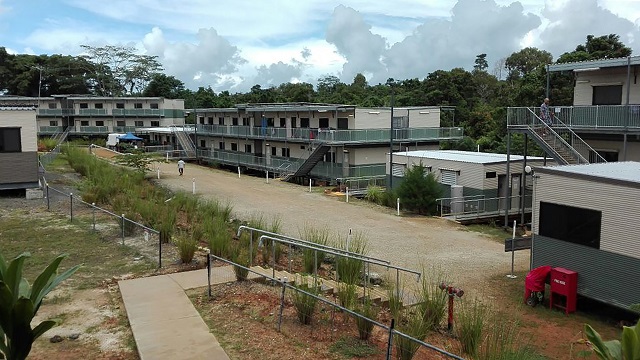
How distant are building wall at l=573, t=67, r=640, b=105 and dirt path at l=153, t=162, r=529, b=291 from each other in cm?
833

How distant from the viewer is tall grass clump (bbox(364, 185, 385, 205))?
31.9 metres

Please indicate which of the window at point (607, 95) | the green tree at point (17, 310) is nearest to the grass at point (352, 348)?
the green tree at point (17, 310)

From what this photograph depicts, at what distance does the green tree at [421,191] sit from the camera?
2830 cm

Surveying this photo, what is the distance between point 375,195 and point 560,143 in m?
11.8

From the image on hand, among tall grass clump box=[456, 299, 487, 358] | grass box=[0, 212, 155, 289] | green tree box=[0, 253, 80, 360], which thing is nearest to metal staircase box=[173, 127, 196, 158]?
grass box=[0, 212, 155, 289]

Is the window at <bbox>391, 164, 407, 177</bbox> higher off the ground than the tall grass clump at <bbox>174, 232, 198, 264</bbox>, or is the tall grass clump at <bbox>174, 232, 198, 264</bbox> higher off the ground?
the window at <bbox>391, 164, 407, 177</bbox>

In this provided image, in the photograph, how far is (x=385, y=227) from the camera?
2477cm

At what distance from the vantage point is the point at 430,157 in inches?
1209

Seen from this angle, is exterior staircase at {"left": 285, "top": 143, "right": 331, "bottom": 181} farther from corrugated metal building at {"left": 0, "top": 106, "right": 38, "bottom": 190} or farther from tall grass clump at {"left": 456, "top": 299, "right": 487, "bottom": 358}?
tall grass clump at {"left": 456, "top": 299, "right": 487, "bottom": 358}

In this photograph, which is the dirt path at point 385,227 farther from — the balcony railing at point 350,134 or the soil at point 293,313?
the balcony railing at point 350,134

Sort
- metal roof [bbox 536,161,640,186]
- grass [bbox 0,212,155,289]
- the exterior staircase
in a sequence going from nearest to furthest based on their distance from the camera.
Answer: metal roof [bbox 536,161,640,186], grass [bbox 0,212,155,289], the exterior staircase

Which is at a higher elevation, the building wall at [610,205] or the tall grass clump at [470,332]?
the building wall at [610,205]

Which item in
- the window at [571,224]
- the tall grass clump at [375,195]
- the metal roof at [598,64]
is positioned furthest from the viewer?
Answer: the tall grass clump at [375,195]

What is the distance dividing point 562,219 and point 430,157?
16628 millimetres
